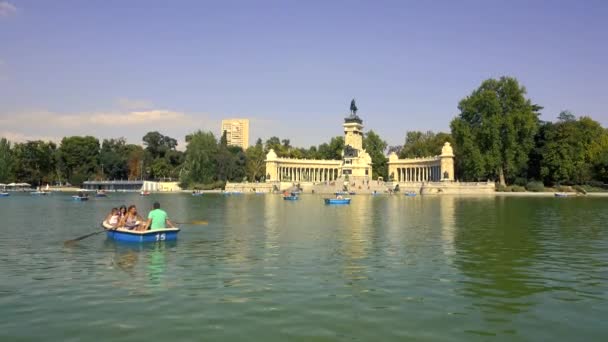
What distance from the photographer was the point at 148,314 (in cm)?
1071

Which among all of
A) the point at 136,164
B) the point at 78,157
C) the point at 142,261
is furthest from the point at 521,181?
the point at 78,157

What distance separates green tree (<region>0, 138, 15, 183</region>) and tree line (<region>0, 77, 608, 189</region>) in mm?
191

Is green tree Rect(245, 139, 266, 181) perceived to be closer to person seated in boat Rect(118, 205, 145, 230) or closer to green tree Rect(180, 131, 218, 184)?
green tree Rect(180, 131, 218, 184)

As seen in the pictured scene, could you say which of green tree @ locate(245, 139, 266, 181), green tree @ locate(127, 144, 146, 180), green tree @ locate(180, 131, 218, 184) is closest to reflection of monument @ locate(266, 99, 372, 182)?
green tree @ locate(245, 139, 266, 181)

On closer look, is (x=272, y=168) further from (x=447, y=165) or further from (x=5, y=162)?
(x=5, y=162)

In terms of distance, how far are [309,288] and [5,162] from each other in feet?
393

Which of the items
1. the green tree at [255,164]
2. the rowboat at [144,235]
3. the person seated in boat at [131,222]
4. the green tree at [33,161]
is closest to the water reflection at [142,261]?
the rowboat at [144,235]

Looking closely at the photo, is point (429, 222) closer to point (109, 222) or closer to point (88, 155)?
point (109, 222)

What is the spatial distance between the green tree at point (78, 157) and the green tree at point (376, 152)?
6446 centimetres

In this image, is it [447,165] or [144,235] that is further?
[447,165]

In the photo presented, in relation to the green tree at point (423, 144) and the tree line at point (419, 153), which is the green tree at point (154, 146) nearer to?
the tree line at point (419, 153)

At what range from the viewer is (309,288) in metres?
13.1

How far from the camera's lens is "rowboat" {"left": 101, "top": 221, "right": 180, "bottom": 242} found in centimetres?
2106

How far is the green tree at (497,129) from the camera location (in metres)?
82.2
